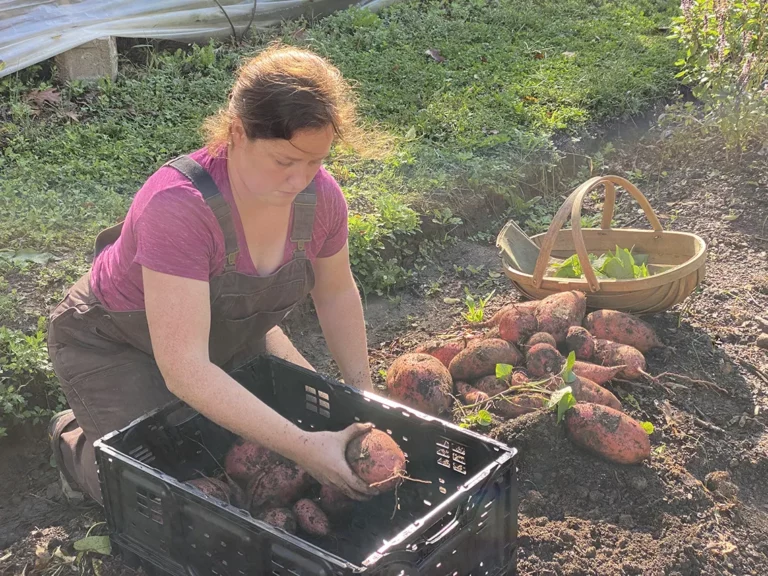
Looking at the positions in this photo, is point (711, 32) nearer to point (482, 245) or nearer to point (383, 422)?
point (482, 245)

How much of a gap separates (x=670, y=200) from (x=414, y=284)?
1.67 m

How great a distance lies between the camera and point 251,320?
2377 mm

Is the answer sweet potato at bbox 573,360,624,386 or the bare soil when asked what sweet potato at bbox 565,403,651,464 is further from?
sweet potato at bbox 573,360,624,386

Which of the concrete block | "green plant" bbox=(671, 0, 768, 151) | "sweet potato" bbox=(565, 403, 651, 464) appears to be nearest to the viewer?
"sweet potato" bbox=(565, 403, 651, 464)

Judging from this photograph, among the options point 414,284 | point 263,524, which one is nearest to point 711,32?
point 414,284

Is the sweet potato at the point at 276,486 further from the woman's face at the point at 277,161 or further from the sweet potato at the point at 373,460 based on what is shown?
the woman's face at the point at 277,161

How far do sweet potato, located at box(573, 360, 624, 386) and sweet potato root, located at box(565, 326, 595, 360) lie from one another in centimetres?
10

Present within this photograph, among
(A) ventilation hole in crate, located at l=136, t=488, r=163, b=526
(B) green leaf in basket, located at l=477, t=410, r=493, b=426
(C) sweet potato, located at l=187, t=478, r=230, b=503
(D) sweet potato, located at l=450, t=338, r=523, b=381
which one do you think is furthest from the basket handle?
(A) ventilation hole in crate, located at l=136, t=488, r=163, b=526

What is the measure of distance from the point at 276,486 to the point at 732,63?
4.07m

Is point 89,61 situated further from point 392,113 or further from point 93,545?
point 93,545

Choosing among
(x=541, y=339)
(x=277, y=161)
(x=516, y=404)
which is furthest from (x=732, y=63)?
(x=277, y=161)

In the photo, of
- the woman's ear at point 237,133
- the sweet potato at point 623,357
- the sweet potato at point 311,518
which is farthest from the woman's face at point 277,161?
the sweet potato at point 623,357

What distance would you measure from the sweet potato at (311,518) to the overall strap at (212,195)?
682 mm

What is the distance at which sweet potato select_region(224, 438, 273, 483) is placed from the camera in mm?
2244
